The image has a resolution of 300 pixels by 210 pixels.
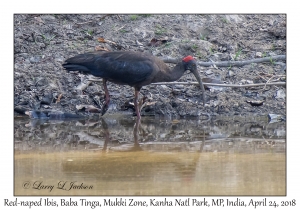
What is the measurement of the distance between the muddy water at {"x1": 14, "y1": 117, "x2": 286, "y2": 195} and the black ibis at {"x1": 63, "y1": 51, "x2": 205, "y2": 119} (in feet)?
2.08

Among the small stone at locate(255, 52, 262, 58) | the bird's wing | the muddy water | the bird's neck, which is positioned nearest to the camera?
the muddy water

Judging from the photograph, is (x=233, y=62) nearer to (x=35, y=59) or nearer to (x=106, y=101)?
(x=106, y=101)

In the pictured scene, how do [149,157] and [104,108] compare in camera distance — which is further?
[104,108]

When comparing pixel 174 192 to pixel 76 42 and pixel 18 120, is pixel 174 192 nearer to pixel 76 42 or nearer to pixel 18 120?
pixel 18 120

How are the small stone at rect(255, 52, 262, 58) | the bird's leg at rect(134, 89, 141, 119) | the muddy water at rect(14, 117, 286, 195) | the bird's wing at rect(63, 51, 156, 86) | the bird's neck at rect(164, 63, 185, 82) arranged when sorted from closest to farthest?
1. the muddy water at rect(14, 117, 286, 195)
2. the bird's wing at rect(63, 51, 156, 86)
3. the bird's leg at rect(134, 89, 141, 119)
4. the bird's neck at rect(164, 63, 185, 82)
5. the small stone at rect(255, 52, 262, 58)

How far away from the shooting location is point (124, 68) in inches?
417

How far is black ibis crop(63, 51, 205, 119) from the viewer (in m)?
10.6

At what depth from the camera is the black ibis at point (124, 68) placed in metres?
10.6

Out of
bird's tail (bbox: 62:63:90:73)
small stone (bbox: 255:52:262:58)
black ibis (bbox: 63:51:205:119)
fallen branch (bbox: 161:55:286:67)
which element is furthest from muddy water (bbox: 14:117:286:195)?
small stone (bbox: 255:52:262:58)

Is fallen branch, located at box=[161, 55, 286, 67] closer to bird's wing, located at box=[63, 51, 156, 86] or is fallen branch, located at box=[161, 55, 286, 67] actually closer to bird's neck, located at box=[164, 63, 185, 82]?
bird's neck, located at box=[164, 63, 185, 82]

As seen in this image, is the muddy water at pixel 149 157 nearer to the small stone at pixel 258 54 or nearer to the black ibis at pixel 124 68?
the black ibis at pixel 124 68

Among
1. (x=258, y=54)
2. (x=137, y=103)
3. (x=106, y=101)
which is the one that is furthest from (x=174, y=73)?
(x=258, y=54)

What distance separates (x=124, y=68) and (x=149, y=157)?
8.64 ft

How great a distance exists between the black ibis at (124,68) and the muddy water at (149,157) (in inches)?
24.9
